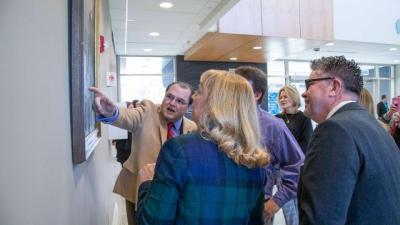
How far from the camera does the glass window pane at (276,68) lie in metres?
10.1

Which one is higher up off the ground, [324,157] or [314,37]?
[314,37]

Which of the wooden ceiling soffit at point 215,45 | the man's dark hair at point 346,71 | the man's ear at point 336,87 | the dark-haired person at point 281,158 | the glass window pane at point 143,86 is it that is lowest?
the dark-haired person at point 281,158

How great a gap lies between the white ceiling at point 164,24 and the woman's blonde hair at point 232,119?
289cm

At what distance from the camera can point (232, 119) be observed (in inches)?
43.8

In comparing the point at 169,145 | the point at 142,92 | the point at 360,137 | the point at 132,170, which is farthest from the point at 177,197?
the point at 142,92

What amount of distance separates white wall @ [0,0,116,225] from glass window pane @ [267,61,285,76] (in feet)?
30.9

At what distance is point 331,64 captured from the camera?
131cm

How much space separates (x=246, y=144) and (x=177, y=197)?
11.4 inches

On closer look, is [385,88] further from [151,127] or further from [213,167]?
[213,167]

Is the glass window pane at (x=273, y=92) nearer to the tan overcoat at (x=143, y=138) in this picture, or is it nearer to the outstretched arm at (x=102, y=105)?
the tan overcoat at (x=143, y=138)

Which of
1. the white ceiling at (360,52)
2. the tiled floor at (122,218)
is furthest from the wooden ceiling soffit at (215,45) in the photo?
the tiled floor at (122,218)

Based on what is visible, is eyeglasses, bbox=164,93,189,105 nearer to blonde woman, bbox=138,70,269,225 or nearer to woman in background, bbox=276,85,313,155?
blonde woman, bbox=138,70,269,225

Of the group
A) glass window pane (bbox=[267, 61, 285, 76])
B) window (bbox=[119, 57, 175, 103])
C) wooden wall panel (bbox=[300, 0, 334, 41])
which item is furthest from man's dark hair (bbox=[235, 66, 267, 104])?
glass window pane (bbox=[267, 61, 285, 76])

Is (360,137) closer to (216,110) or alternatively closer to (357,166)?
(357,166)
